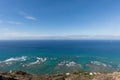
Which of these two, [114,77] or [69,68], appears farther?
[69,68]

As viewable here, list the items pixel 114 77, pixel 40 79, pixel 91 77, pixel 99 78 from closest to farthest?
pixel 114 77 → pixel 99 78 → pixel 91 77 → pixel 40 79

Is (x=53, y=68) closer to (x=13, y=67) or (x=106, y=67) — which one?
(x=13, y=67)

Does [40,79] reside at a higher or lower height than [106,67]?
higher

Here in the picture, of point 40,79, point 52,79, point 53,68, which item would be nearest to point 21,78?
point 40,79

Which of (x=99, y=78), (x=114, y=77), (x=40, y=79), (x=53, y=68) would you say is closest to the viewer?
(x=114, y=77)

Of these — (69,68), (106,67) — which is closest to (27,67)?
(69,68)

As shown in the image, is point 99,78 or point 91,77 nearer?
point 99,78

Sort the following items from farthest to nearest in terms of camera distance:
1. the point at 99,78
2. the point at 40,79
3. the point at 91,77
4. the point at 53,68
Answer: the point at 53,68
the point at 40,79
the point at 91,77
the point at 99,78

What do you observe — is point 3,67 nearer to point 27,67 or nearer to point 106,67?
point 27,67

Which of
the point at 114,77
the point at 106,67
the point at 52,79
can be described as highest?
the point at 114,77
